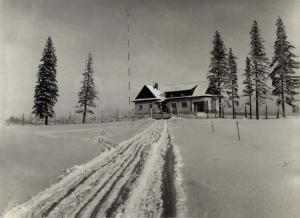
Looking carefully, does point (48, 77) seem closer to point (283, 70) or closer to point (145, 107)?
point (283, 70)

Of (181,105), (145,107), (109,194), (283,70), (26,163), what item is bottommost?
(109,194)

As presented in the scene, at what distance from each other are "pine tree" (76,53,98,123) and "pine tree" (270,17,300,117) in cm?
291

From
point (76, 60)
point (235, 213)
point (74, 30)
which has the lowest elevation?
point (235, 213)

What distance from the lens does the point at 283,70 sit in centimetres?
682

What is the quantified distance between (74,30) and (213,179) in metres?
3.31

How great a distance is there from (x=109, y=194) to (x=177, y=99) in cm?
2599

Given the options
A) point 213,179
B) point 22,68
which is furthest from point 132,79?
point 213,179

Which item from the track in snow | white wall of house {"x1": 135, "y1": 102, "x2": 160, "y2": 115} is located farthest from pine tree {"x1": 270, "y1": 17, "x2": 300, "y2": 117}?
white wall of house {"x1": 135, "y1": 102, "x2": 160, "y2": 115}

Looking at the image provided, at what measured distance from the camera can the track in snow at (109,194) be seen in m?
3.11

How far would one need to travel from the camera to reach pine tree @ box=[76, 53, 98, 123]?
5404 millimetres

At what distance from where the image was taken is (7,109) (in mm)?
5305

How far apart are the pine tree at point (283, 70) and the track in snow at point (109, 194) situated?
2.50m

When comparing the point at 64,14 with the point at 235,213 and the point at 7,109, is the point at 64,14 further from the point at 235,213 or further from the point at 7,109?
the point at 235,213

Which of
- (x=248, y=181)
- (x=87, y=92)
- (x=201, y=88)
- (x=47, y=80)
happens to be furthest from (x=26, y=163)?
(x=201, y=88)
